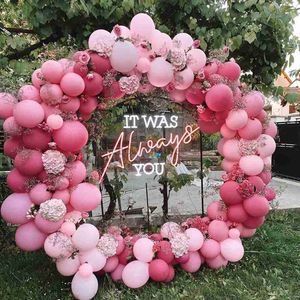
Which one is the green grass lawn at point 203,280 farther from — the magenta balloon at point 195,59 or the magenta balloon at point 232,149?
the magenta balloon at point 195,59

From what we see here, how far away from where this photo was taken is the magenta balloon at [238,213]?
12.4 feet

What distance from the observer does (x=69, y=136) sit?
3.23 metres

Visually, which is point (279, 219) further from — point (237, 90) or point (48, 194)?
point (48, 194)

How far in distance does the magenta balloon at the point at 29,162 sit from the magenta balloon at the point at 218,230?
5.78ft

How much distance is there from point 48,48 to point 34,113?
6.97 ft

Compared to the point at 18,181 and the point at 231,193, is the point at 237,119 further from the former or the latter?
the point at 18,181

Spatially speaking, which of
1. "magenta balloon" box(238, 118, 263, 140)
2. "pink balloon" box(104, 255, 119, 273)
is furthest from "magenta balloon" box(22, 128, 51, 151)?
"magenta balloon" box(238, 118, 263, 140)

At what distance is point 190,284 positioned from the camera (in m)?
3.64

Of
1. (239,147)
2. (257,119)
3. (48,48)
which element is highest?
(48,48)

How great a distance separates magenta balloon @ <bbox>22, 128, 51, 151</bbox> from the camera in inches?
126

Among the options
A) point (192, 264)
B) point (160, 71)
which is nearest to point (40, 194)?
point (160, 71)

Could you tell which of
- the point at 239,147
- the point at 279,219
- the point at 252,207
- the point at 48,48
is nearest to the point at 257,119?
the point at 239,147

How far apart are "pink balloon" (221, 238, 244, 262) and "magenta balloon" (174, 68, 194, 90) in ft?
5.21

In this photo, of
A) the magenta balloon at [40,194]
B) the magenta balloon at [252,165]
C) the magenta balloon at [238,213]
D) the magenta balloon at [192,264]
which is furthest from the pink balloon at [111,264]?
the magenta balloon at [252,165]
